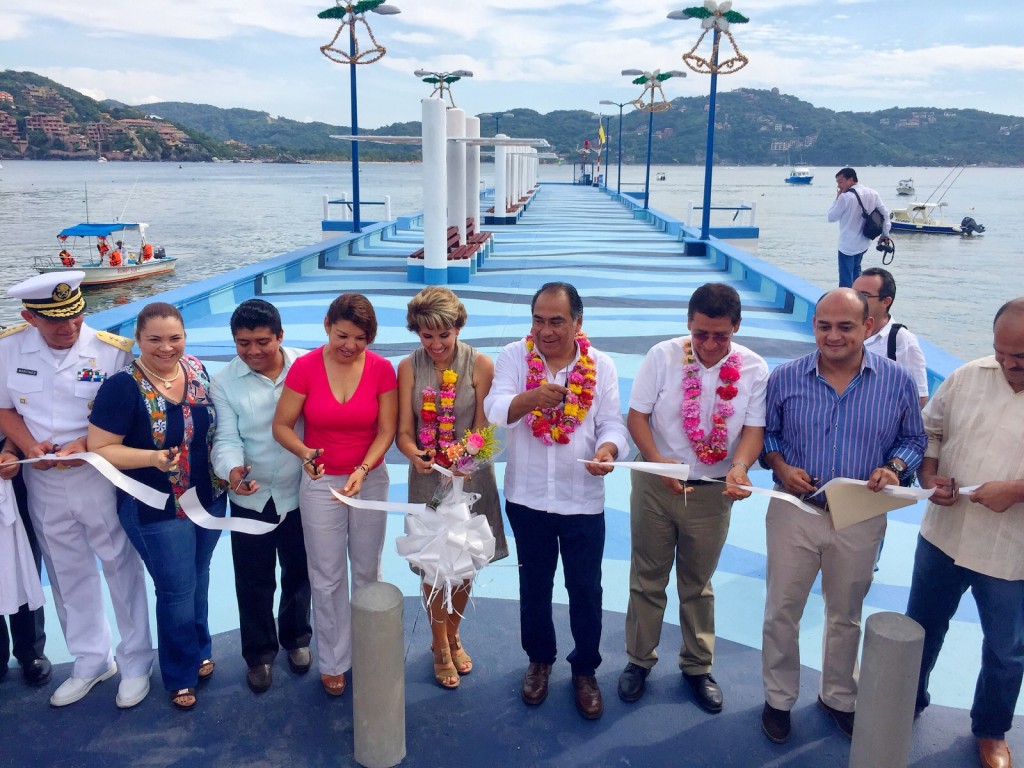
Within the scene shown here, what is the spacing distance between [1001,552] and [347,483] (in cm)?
233

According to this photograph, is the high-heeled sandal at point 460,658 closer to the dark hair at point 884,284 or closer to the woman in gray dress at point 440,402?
the woman in gray dress at point 440,402

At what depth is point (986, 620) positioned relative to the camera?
2.75m

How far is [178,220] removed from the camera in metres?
51.0

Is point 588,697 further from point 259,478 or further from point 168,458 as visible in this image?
point 168,458

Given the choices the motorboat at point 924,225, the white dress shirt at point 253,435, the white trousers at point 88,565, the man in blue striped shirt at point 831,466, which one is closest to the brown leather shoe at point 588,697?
the man in blue striped shirt at point 831,466

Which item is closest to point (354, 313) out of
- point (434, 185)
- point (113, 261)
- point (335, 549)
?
point (335, 549)

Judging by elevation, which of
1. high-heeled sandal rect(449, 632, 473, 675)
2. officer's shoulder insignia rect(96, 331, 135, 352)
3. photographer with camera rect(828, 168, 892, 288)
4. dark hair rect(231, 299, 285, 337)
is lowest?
high-heeled sandal rect(449, 632, 473, 675)

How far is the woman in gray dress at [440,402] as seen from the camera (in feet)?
9.60

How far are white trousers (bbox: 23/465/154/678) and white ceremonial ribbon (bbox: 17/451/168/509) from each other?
0.11 metres

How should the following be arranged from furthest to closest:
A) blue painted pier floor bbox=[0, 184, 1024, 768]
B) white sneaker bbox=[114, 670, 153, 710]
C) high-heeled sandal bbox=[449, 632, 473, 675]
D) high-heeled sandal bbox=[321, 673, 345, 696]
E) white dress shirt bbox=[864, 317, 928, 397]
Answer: white dress shirt bbox=[864, 317, 928, 397] < high-heeled sandal bbox=[449, 632, 473, 675] < high-heeled sandal bbox=[321, 673, 345, 696] < white sneaker bbox=[114, 670, 153, 710] < blue painted pier floor bbox=[0, 184, 1024, 768]

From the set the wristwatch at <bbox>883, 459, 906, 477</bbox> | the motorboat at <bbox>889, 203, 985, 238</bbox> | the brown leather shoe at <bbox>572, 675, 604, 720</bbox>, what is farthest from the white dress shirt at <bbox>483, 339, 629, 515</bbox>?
the motorboat at <bbox>889, 203, 985, 238</bbox>

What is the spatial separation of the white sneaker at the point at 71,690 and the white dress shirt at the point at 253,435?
0.93 meters

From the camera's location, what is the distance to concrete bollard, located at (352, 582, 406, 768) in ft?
8.36

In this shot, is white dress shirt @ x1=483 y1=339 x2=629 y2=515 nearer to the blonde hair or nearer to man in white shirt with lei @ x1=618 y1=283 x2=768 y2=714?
man in white shirt with lei @ x1=618 y1=283 x2=768 y2=714
